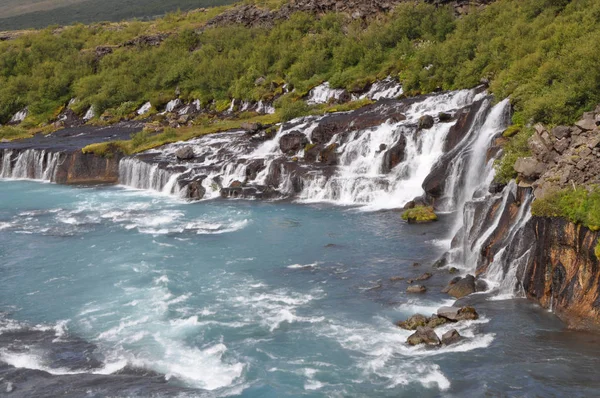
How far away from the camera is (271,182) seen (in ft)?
166

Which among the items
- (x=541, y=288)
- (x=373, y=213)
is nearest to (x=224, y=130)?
(x=373, y=213)

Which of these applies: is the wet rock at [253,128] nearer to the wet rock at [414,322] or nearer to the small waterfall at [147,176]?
the small waterfall at [147,176]

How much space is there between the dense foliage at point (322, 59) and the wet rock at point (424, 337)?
1533 cm

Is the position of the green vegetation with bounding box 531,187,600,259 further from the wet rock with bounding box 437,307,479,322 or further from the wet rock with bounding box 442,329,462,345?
the wet rock with bounding box 442,329,462,345

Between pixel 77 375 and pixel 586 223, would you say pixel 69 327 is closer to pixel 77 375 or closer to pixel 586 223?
pixel 77 375

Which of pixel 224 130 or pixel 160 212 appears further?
pixel 224 130

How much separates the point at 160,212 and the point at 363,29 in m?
55.0

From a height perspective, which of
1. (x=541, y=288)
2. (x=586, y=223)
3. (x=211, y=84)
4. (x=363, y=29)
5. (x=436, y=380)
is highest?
(x=363, y=29)

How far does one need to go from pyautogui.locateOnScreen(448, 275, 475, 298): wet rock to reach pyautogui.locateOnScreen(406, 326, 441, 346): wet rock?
4276mm

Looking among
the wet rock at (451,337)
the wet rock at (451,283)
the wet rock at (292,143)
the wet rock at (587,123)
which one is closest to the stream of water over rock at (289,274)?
the wet rock at (292,143)

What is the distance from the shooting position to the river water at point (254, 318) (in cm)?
2075

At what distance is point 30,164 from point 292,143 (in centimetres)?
3054

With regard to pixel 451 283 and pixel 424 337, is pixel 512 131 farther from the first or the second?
pixel 424 337

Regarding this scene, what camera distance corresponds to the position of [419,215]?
127ft
